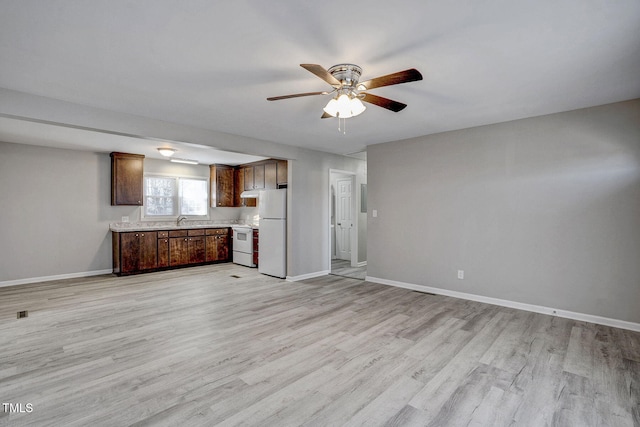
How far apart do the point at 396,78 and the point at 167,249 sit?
19.1 feet

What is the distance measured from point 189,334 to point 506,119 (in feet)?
14.8

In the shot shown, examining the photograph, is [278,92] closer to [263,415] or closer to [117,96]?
[117,96]

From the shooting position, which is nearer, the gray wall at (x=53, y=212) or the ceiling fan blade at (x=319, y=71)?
the ceiling fan blade at (x=319, y=71)

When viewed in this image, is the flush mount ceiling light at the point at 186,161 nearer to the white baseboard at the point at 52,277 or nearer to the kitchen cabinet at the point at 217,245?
the kitchen cabinet at the point at 217,245

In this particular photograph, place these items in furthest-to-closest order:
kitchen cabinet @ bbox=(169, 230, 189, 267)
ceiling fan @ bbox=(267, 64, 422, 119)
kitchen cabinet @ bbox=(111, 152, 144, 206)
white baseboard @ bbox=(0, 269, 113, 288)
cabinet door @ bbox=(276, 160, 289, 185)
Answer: kitchen cabinet @ bbox=(169, 230, 189, 267)
kitchen cabinet @ bbox=(111, 152, 144, 206)
cabinet door @ bbox=(276, 160, 289, 185)
white baseboard @ bbox=(0, 269, 113, 288)
ceiling fan @ bbox=(267, 64, 422, 119)

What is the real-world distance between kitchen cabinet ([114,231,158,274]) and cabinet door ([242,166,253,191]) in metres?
2.15

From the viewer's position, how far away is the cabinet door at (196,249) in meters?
6.73

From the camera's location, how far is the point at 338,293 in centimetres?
473

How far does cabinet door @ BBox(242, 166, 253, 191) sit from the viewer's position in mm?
7031

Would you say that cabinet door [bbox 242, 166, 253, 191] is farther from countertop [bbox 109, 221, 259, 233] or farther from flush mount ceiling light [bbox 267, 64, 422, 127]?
Answer: flush mount ceiling light [bbox 267, 64, 422, 127]

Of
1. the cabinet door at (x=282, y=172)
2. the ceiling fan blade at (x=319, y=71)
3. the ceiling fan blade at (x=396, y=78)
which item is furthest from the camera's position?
the cabinet door at (x=282, y=172)

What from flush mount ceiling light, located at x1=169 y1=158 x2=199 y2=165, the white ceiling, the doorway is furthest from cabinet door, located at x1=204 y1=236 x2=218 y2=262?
the white ceiling

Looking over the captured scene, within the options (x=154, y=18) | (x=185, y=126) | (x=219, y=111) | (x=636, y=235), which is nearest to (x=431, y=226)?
(x=636, y=235)

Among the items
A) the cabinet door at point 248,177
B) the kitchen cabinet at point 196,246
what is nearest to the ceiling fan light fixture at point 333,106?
the cabinet door at point 248,177
